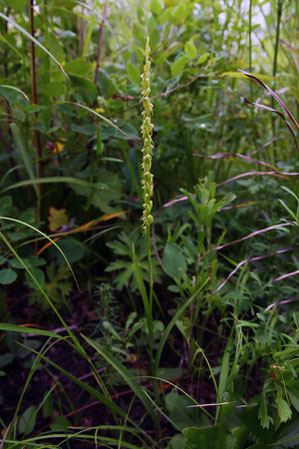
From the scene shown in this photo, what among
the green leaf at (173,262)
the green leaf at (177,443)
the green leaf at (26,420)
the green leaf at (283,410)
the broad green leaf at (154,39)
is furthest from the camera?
the broad green leaf at (154,39)

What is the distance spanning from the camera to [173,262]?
109cm

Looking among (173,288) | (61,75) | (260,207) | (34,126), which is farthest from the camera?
(260,207)

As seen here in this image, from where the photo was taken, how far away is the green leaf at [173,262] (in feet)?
3.55

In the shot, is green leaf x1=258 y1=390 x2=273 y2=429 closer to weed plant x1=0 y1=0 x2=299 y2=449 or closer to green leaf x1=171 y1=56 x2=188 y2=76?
weed plant x1=0 y1=0 x2=299 y2=449

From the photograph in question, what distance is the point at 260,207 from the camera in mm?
1402

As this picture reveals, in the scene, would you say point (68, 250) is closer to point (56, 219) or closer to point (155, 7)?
point (56, 219)

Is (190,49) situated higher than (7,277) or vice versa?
(190,49)

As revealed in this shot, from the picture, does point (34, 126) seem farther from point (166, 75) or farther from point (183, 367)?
point (183, 367)

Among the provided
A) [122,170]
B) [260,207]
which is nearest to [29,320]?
[122,170]

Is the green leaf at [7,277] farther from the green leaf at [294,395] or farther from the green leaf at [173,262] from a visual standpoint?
the green leaf at [294,395]

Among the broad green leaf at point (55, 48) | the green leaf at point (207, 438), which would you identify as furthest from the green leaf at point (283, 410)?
the broad green leaf at point (55, 48)

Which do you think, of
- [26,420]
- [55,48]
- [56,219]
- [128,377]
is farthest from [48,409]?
[55,48]

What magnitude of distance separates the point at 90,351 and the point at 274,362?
66cm

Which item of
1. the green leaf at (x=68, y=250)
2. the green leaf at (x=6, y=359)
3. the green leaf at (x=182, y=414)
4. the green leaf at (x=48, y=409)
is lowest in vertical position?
the green leaf at (x=48, y=409)
